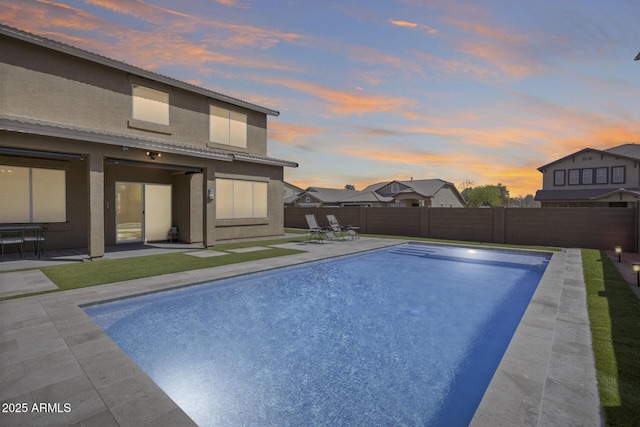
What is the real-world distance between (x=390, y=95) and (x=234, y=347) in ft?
45.7

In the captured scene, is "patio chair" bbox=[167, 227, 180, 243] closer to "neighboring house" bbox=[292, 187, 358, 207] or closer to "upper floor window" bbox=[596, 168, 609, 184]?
"neighboring house" bbox=[292, 187, 358, 207]

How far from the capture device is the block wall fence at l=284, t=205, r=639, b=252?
13.5m

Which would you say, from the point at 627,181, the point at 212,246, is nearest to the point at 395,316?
the point at 212,246

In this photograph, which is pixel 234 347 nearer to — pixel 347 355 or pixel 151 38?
pixel 347 355

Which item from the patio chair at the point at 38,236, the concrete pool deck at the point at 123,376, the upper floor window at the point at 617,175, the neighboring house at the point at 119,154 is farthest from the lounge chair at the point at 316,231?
the upper floor window at the point at 617,175

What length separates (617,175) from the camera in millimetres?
28234

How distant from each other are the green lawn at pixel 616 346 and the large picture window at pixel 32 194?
14.8 m

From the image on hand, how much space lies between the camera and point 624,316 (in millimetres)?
5074

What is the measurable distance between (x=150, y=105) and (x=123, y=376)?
496 inches

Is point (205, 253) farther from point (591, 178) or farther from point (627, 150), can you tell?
point (627, 150)

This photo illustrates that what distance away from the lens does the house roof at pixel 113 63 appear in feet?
32.7

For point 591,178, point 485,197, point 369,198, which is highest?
point 591,178

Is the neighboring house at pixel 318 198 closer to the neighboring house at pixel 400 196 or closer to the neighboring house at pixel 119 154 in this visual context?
the neighboring house at pixel 400 196

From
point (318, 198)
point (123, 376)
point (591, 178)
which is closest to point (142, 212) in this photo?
point (123, 376)
